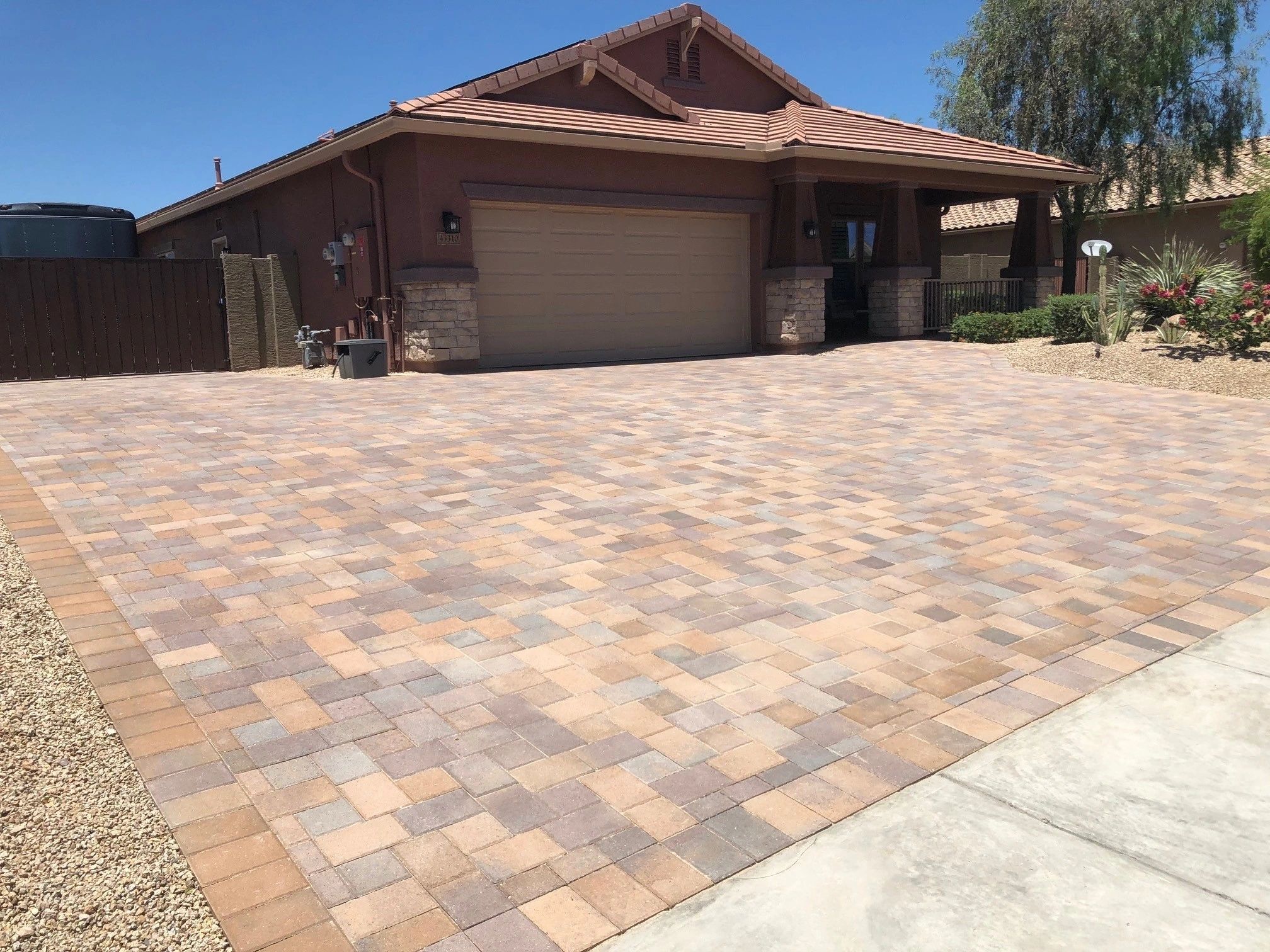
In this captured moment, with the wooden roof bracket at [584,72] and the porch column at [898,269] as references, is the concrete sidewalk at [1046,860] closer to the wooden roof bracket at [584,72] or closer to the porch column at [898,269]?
the wooden roof bracket at [584,72]

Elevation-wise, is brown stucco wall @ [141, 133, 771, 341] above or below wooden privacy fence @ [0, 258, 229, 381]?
above

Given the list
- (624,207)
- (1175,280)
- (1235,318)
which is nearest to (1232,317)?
(1235,318)

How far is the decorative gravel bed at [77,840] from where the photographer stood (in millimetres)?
2557

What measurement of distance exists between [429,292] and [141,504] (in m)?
8.88

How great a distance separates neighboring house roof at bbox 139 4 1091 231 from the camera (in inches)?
583

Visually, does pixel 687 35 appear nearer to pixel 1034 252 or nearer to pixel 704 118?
pixel 704 118

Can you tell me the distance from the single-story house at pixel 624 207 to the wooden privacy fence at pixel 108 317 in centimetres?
227

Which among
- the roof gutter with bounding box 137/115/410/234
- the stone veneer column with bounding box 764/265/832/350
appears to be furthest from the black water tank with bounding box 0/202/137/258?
the stone veneer column with bounding box 764/265/832/350

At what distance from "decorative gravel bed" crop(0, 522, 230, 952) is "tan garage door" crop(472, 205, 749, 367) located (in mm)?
12324

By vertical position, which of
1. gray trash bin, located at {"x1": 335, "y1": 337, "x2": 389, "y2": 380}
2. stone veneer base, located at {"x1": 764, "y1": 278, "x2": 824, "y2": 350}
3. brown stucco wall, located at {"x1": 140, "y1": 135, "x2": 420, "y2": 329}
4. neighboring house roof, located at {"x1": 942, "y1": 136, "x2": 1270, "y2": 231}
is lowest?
gray trash bin, located at {"x1": 335, "y1": 337, "x2": 389, "y2": 380}

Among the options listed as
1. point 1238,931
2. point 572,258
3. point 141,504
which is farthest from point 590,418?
point 1238,931

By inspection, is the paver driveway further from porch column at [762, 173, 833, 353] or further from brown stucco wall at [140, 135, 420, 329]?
porch column at [762, 173, 833, 353]

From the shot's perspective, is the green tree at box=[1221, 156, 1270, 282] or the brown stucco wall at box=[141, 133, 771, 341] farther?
the green tree at box=[1221, 156, 1270, 282]

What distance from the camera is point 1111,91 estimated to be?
80.3 feet
